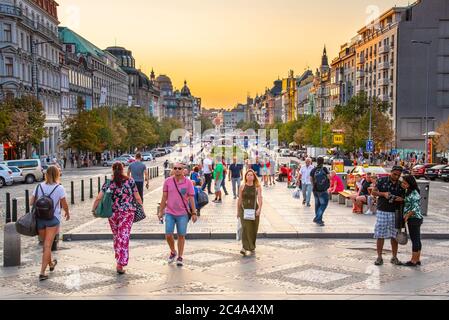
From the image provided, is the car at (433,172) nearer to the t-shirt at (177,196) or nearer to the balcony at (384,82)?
the balcony at (384,82)

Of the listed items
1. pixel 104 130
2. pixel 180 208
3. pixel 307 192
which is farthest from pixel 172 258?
pixel 104 130

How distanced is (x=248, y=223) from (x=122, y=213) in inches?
110

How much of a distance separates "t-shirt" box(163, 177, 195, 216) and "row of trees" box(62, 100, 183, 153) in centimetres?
5205

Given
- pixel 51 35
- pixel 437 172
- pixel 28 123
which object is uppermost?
pixel 51 35

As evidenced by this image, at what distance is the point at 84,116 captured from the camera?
203 ft

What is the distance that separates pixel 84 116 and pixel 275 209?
46335mm

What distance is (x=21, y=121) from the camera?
155 ft

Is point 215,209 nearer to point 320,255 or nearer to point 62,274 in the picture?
point 320,255

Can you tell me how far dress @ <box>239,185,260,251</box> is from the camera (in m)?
11.2

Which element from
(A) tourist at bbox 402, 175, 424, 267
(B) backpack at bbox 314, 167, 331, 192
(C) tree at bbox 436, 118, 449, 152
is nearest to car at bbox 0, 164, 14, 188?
(B) backpack at bbox 314, 167, 331, 192

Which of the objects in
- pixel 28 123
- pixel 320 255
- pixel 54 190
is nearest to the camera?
pixel 54 190

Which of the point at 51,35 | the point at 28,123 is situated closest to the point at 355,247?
the point at 28,123

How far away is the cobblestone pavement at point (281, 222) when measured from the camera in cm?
1395

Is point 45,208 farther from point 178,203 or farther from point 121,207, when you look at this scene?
point 178,203
